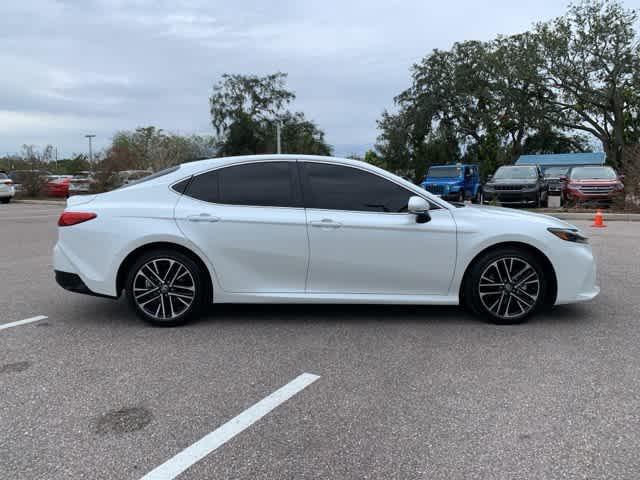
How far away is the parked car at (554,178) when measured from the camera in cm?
2542

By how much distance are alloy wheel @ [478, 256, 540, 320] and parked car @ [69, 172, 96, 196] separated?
2504cm

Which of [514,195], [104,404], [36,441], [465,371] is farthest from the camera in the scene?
[514,195]

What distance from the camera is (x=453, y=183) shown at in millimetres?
21250

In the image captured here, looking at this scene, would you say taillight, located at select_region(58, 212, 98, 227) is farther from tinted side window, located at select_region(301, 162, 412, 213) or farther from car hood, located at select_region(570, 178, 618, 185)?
car hood, located at select_region(570, 178, 618, 185)

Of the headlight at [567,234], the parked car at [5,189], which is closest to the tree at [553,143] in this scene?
the parked car at [5,189]

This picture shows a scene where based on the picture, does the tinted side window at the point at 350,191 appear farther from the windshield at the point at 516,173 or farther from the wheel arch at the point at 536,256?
the windshield at the point at 516,173

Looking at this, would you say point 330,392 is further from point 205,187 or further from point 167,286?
point 205,187

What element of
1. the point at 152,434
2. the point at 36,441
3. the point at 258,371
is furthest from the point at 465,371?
the point at 36,441

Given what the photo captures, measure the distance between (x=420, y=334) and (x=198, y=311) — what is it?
6.47 ft

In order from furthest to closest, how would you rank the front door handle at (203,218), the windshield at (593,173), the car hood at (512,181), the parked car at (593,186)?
the car hood at (512,181) → the windshield at (593,173) → the parked car at (593,186) → the front door handle at (203,218)

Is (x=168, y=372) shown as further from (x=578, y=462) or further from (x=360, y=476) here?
(x=578, y=462)

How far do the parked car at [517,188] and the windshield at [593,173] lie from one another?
118 cm

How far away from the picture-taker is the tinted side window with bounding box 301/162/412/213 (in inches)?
194

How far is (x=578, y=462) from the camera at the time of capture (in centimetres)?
266
